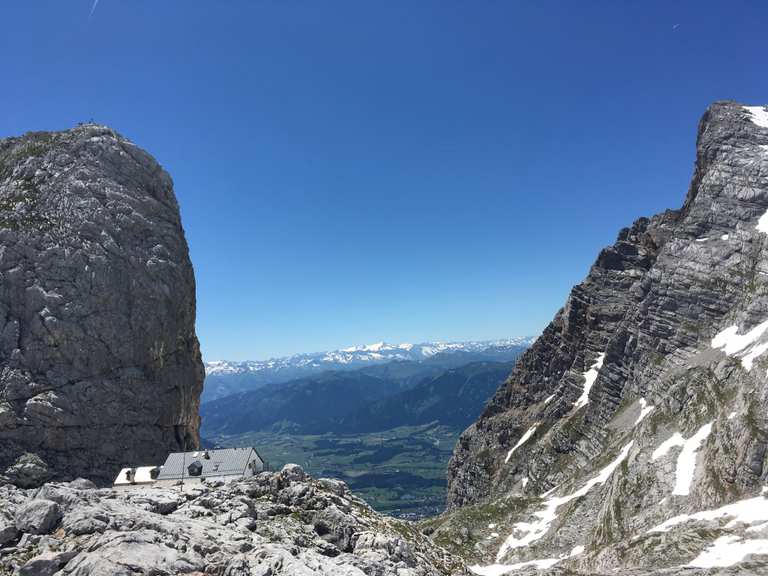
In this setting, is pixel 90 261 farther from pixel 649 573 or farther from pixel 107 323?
pixel 649 573

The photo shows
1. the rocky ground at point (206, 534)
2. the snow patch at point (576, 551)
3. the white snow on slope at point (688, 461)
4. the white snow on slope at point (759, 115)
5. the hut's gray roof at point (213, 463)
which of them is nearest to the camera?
the rocky ground at point (206, 534)

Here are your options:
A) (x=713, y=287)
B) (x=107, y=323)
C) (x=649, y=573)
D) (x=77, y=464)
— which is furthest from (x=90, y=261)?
(x=713, y=287)

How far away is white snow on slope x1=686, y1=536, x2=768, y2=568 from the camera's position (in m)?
58.9

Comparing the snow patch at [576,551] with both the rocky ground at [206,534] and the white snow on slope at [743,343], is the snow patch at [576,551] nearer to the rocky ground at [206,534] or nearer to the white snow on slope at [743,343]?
the white snow on slope at [743,343]

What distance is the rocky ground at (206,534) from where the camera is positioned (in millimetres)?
26078

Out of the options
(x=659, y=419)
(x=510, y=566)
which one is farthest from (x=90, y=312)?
(x=659, y=419)

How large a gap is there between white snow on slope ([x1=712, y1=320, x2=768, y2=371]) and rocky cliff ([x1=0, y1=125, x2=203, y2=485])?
374ft

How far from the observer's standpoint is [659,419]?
105 metres

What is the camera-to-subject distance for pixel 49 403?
263 feet

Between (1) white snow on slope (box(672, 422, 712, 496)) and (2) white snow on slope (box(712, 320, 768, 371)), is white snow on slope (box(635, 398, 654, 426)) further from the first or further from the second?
(1) white snow on slope (box(672, 422, 712, 496))

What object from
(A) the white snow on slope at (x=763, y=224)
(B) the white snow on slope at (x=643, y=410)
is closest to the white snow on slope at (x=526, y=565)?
(B) the white snow on slope at (x=643, y=410)

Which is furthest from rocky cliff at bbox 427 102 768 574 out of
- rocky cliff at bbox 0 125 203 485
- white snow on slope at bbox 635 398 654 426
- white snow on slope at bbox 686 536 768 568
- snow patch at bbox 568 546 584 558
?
rocky cliff at bbox 0 125 203 485

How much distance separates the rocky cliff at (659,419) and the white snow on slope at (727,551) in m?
0.23

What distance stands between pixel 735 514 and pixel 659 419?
36330 millimetres
